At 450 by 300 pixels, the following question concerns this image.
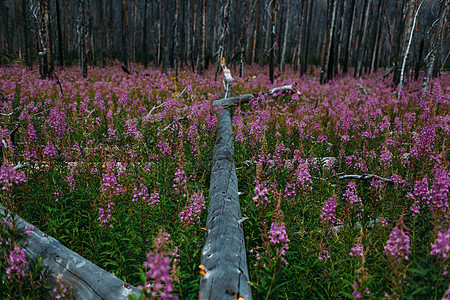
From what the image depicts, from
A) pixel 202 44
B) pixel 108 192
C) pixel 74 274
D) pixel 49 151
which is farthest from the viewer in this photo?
pixel 202 44

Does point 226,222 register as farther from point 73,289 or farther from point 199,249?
point 73,289

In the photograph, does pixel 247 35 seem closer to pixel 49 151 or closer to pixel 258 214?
pixel 49 151

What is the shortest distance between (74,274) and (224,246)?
4.25ft

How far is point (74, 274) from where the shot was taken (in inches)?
94.2

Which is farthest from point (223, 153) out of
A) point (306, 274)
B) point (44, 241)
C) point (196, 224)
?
point (44, 241)

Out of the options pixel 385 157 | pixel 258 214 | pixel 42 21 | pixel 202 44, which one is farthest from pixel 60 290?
pixel 202 44

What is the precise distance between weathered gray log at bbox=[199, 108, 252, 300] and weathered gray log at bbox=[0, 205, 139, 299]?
643mm

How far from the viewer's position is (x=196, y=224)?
3.40 m

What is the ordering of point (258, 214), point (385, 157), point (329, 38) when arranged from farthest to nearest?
point (329, 38) → point (385, 157) → point (258, 214)

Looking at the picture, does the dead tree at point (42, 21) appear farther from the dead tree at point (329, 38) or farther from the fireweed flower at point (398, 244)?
the fireweed flower at point (398, 244)

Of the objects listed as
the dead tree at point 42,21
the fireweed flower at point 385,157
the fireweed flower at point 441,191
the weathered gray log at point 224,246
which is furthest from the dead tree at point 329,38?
the fireweed flower at point 441,191

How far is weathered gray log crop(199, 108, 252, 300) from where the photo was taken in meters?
2.13

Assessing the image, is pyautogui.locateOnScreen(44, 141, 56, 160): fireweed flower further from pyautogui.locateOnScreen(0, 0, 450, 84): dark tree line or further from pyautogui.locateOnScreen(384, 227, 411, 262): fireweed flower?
pyautogui.locateOnScreen(0, 0, 450, 84): dark tree line

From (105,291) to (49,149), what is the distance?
260 cm
